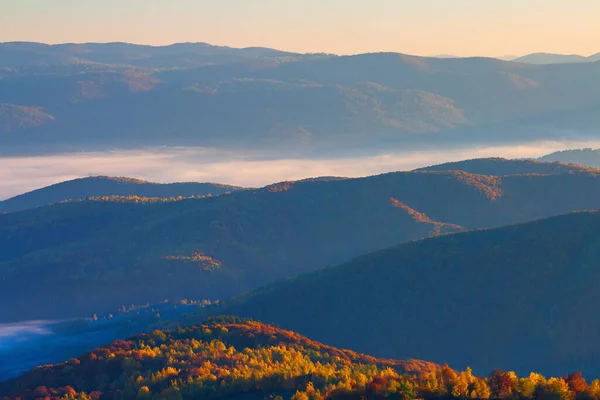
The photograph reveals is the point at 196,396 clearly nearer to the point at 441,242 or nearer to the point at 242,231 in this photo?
the point at 441,242

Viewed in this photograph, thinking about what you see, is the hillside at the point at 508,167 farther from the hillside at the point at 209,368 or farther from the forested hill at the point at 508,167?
→ the hillside at the point at 209,368

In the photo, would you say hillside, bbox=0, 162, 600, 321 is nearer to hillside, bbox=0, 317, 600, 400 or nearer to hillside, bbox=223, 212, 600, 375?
hillside, bbox=223, 212, 600, 375

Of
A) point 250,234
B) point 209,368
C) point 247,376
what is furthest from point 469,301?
point 250,234

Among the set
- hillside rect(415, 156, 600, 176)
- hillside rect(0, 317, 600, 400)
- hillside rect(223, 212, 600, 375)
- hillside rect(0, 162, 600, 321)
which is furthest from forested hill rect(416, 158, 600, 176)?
hillside rect(0, 317, 600, 400)

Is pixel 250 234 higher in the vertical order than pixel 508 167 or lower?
lower

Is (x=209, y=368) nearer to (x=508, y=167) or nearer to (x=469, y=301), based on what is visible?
(x=469, y=301)

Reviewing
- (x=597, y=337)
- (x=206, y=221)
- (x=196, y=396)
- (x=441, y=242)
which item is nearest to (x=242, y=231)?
(x=206, y=221)
